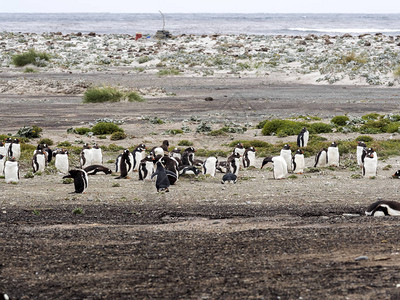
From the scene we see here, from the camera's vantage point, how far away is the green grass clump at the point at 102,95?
105 feet

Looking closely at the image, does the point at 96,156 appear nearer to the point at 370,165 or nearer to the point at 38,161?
the point at 38,161

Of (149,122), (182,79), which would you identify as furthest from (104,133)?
(182,79)

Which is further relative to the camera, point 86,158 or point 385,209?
point 86,158

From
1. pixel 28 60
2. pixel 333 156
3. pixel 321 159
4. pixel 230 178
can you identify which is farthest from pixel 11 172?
pixel 28 60

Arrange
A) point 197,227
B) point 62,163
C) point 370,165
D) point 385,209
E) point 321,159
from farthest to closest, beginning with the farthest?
1. point 321,159
2. point 62,163
3. point 370,165
4. point 385,209
5. point 197,227

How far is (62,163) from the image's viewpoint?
15633 millimetres

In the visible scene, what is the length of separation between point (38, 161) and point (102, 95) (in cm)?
1701

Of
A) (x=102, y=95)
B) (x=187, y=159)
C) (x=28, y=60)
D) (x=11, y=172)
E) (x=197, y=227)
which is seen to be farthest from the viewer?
(x=28, y=60)

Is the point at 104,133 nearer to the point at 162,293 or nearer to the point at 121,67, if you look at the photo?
the point at 162,293

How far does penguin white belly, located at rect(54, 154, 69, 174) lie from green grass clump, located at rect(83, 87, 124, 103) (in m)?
16.6

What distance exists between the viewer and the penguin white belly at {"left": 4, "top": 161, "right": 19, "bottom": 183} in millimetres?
13844

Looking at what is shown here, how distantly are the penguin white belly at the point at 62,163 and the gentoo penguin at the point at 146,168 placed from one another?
2.25 meters

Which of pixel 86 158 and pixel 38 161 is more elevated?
pixel 38 161

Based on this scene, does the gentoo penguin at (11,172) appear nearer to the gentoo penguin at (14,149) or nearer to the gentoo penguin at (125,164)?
the gentoo penguin at (125,164)
